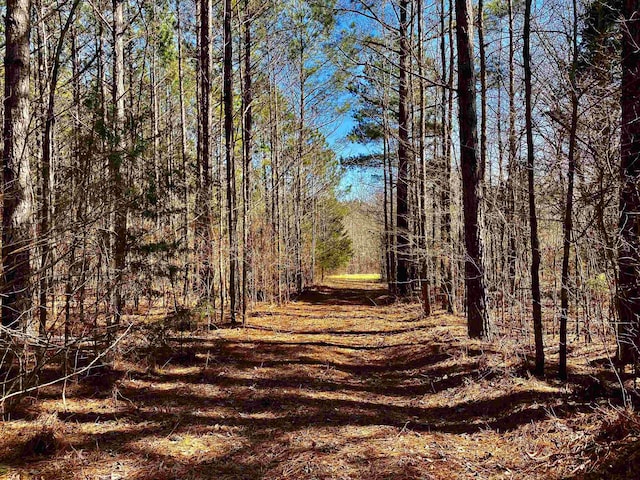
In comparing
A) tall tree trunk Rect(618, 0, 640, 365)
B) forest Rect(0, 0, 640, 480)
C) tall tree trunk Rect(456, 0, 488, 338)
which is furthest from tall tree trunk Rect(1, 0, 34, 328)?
tall tree trunk Rect(618, 0, 640, 365)

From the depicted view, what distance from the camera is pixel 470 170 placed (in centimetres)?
624

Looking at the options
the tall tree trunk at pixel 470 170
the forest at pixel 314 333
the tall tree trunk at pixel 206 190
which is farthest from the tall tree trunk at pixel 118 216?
the tall tree trunk at pixel 470 170

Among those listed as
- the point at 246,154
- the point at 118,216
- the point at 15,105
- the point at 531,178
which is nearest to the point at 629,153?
the point at 531,178

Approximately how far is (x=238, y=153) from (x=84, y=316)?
14.3m

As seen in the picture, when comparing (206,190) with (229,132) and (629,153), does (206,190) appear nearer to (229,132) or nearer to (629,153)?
(229,132)

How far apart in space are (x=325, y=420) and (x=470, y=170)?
4.08 metres

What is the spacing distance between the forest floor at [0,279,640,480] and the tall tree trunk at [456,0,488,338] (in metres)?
0.60

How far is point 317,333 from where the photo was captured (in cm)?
880

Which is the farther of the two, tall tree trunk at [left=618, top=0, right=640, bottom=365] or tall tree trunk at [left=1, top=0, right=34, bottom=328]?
tall tree trunk at [left=1, top=0, right=34, bottom=328]

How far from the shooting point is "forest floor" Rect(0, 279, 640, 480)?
317 centimetres

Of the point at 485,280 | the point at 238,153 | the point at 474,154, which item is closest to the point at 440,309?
the point at 485,280

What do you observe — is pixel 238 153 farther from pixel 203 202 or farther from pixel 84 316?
pixel 84 316

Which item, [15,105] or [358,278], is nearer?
[15,105]

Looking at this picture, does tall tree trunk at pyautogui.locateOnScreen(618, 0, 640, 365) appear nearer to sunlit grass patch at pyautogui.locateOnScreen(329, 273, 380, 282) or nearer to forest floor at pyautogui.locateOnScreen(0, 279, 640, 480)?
forest floor at pyautogui.locateOnScreen(0, 279, 640, 480)
